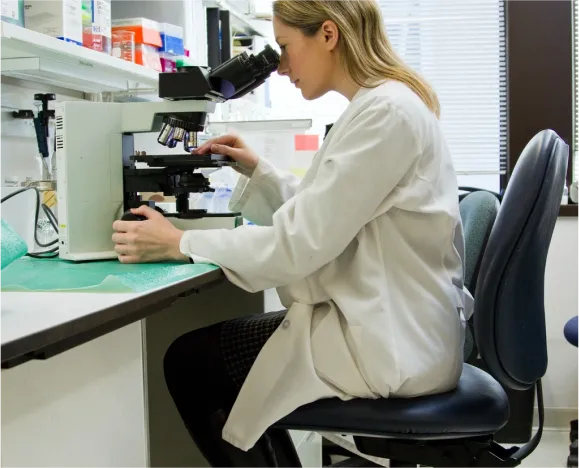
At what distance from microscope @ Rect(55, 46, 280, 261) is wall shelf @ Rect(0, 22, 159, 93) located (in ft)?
0.46

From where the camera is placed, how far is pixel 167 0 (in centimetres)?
217

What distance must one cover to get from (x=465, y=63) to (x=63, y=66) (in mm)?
1956

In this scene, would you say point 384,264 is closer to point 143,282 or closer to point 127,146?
point 143,282

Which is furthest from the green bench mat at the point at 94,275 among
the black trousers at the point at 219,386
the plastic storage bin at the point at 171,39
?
the plastic storage bin at the point at 171,39

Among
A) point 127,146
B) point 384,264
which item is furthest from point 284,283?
point 127,146

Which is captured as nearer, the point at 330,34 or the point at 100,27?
the point at 330,34

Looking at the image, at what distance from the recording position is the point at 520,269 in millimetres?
1123

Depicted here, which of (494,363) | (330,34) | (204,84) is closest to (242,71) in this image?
(204,84)

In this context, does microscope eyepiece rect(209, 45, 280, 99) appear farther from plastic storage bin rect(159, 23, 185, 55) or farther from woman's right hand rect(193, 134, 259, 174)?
plastic storage bin rect(159, 23, 185, 55)

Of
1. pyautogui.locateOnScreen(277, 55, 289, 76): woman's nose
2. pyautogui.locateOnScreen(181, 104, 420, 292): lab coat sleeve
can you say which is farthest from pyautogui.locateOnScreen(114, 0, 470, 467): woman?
pyautogui.locateOnScreen(277, 55, 289, 76): woman's nose

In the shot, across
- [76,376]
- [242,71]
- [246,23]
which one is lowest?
[76,376]

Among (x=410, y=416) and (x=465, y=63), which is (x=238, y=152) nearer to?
(x=410, y=416)

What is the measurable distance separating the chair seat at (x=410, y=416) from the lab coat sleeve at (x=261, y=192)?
63cm

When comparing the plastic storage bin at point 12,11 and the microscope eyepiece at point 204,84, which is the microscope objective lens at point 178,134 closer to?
the microscope eyepiece at point 204,84
